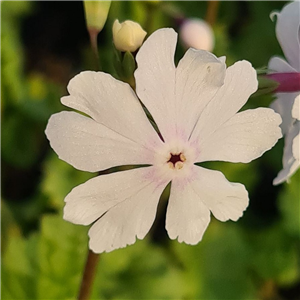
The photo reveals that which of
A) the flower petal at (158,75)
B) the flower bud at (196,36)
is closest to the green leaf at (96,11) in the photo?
the flower petal at (158,75)

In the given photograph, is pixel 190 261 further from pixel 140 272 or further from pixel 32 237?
pixel 32 237

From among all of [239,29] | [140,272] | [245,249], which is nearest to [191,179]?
[140,272]

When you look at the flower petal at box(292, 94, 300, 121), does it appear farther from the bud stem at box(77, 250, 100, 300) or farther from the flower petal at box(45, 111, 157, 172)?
the bud stem at box(77, 250, 100, 300)

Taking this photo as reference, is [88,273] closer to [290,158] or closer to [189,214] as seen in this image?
[189,214]

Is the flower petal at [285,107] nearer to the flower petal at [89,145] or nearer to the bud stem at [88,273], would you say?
the flower petal at [89,145]

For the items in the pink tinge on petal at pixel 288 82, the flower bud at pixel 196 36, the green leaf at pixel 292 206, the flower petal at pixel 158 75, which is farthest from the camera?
the green leaf at pixel 292 206

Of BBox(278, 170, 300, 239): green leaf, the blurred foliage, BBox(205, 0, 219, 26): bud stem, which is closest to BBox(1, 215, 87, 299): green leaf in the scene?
the blurred foliage
